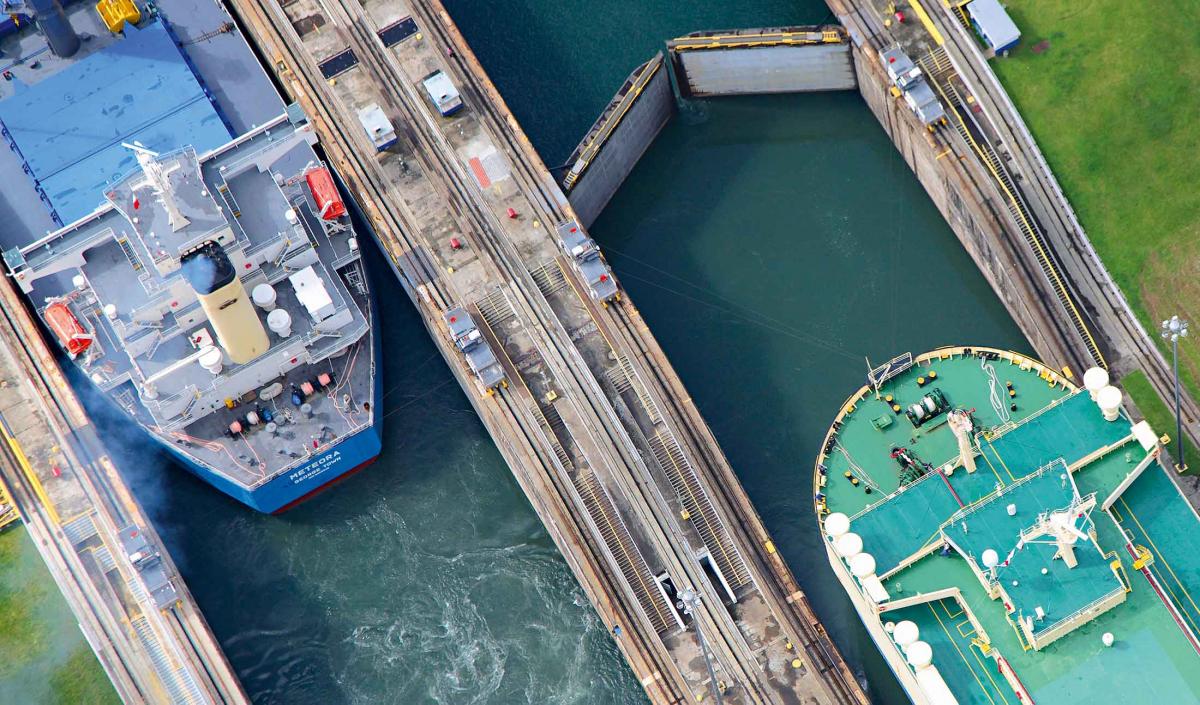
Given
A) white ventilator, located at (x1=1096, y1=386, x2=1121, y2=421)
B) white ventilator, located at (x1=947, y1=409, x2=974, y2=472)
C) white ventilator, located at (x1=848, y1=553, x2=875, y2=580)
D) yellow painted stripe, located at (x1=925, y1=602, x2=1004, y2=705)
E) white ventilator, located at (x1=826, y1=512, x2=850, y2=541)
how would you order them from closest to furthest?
yellow painted stripe, located at (x1=925, y1=602, x2=1004, y2=705), white ventilator, located at (x1=848, y1=553, x2=875, y2=580), white ventilator, located at (x1=947, y1=409, x2=974, y2=472), white ventilator, located at (x1=826, y1=512, x2=850, y2=541), white ventilator, located at (x1=1096, y1=386, x2=1121, y2=421)

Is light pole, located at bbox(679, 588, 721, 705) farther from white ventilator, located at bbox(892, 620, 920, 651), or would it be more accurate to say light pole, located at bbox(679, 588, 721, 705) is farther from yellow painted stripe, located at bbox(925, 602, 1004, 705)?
yellow painted stripe, located at bbox(925, 602, 1004, 705)

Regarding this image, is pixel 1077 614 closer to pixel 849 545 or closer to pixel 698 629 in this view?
pixel 849 545

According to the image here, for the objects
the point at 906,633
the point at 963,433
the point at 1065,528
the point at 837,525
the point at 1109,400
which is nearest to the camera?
the point at 1065,528

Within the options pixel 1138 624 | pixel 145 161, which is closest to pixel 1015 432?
pixel 1138 624

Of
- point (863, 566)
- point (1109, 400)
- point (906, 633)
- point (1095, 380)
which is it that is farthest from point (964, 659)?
point (1095, 380)

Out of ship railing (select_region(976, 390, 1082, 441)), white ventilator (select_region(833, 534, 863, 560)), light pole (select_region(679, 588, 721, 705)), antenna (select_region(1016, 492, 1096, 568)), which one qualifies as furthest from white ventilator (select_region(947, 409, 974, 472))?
light pole (select_region(679, 588, 721, 705))

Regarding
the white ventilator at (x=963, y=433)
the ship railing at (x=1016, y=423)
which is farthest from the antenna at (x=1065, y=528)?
the ship railing at (x=1016, y=423)

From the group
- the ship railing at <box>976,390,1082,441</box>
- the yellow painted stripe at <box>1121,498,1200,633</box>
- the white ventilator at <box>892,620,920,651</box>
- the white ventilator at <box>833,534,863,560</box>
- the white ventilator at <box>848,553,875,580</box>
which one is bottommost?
the yellow painted stripe at <box>1121,498,1200,633</box>
